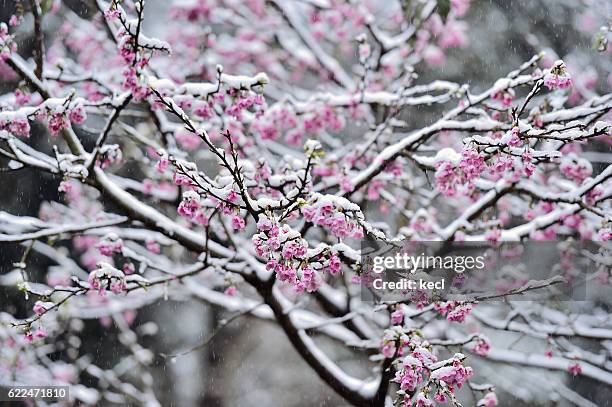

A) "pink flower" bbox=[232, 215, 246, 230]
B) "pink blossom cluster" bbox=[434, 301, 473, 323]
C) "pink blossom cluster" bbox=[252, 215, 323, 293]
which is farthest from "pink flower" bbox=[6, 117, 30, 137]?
"pink blossom cluster" bbox=[434, 301, 473, 323]

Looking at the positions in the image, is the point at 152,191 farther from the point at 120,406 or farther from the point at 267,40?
the point at 120,406

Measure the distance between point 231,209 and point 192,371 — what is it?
973 cm

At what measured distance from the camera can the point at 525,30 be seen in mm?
7590

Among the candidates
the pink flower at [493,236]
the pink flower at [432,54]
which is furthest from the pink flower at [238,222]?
the pink flower at [432,54]

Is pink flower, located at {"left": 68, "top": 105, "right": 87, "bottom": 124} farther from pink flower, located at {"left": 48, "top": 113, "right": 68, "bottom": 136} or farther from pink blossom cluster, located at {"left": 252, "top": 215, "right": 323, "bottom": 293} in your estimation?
pink blossom cluster, located at {"left": 252, "top": 215, "right": 323, "bottom": 293}

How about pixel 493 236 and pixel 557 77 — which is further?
pixel 493 236

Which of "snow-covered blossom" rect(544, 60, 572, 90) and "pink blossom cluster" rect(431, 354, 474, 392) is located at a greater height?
"snow-covered blossom" rect(544, 60, 572, 90)

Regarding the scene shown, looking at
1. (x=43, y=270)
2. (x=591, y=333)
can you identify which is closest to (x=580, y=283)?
(x=591, y=333)

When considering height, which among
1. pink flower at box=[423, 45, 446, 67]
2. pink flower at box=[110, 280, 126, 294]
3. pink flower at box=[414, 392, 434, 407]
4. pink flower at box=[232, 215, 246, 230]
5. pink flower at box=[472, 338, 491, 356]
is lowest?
pink flower at box=[414, 392, 434, 407]

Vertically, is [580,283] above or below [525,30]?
below

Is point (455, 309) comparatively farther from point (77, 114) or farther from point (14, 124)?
point (14, 124)

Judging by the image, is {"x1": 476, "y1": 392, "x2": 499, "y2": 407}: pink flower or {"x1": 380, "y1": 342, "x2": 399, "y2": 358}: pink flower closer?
{"x1": 380, "y1": 342, "x2": 399, "y2": 358}: pink flower

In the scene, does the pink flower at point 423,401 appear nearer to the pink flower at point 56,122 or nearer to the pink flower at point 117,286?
the pink flower at point 117,286

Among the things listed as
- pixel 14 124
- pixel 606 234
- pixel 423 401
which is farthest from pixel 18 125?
pixel 606 234
